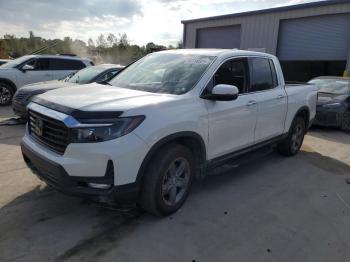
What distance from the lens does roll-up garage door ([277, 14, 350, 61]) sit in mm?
15008

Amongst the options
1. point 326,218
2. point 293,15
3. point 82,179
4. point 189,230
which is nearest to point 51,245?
point 82,179

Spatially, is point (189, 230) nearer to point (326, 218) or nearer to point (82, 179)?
point (82, 179)

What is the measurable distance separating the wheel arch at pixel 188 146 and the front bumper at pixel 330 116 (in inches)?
251

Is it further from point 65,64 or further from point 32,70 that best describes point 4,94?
point 65,64

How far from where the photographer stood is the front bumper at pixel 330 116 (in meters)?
9.14

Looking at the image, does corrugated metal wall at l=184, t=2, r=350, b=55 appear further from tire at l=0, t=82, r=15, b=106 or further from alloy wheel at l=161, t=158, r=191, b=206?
alloy wheel at l=161, t=158, r=191, b=206

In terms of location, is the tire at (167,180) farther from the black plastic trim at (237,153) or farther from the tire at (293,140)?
the tire at (293,140)

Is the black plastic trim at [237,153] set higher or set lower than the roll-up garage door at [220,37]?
lower

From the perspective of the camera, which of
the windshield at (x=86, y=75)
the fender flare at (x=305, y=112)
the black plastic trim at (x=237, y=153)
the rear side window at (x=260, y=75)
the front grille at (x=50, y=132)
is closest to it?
the front grille at (x=50, y=132)

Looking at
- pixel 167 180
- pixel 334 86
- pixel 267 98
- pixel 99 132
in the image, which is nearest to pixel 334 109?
pixel 334 86

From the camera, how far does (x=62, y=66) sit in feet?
40.2

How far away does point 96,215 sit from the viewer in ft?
12.3

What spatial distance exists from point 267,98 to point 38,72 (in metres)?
9.38

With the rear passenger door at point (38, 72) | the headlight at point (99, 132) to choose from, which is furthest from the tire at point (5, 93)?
the headlight at point (99, 132)
